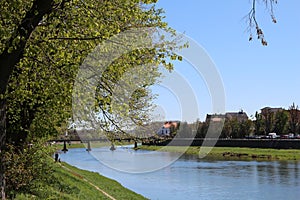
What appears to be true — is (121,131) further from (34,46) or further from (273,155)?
(273,155)

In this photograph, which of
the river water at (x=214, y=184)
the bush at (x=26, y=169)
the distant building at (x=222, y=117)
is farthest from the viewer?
the distant building at (x=222, y=117)

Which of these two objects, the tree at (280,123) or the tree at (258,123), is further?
the tree at (258,123)

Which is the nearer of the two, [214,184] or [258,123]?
[214,184]

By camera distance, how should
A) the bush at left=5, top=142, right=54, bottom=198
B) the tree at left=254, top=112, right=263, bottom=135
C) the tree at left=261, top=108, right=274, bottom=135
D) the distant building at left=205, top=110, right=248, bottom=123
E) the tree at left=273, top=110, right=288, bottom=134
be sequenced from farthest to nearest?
1. the tree at left=254, top=112, right=263, bottom=135
2. the tree at left=261, top=108, right=274, bottom=135
3. the tree at left=273, top=110, right=288, bottom=134
4. the distant building at left=205, top=110, right=248, bottom=123
5. the bush at left=5, top=142, right=54, bottom=198

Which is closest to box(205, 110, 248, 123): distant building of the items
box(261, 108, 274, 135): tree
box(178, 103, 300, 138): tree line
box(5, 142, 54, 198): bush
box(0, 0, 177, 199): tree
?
box(178, 103, 300, 138): tree line

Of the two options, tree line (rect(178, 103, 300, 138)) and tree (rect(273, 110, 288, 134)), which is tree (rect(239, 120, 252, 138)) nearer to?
tree line (rect(178, 103, 300, 138))

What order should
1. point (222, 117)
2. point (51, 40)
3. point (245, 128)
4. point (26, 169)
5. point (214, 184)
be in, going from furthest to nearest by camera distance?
point (245, 128)
point (222, 117)
point (214, 184)
point (26, 169)
point (51, 40)

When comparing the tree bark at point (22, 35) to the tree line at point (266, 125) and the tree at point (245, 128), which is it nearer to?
the tree line at point (266, 125)

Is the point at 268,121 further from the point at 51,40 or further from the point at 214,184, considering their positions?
the point at 51,40

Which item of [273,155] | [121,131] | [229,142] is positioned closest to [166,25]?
[121,131]

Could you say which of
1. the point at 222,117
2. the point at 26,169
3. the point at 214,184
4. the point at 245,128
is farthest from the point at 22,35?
the point at 245,128

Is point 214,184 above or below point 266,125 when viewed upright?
below

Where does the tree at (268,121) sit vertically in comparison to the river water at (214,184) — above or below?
above

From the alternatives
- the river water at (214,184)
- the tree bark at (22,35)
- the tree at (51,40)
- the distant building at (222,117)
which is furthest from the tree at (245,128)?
the tree bark at (22,35)
